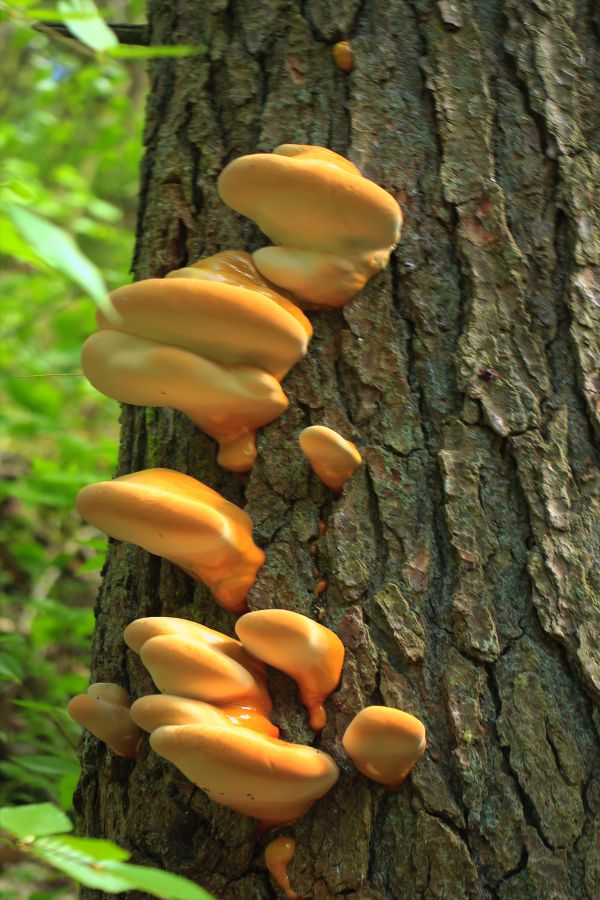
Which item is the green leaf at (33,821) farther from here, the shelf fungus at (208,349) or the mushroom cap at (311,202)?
the mushroom cap at (311,202)

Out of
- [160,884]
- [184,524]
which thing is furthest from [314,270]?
[160,884]

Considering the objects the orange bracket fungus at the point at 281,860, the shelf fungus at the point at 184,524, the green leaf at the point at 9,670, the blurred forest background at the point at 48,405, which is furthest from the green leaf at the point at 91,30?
the green leaf at the point at 9,670

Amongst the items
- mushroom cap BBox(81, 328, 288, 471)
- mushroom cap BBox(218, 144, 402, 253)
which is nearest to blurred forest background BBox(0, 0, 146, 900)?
mushroom cap BBox(81, 328, 288, 471)

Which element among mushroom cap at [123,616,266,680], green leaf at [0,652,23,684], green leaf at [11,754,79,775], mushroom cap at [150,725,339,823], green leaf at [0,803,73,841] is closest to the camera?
green leaf at [0,803,73,841]

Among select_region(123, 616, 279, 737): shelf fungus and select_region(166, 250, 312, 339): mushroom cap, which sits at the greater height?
select_region(166, 250, 312, 339): mushroom cap

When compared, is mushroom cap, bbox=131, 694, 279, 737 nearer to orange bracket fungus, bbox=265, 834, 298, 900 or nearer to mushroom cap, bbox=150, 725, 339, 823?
mushroom cap, bbox=150, 725, 339, 823

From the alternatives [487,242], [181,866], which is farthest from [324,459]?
[181,866]

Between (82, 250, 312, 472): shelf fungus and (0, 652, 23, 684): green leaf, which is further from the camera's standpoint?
(0, 652, 23, 684): green leaf
